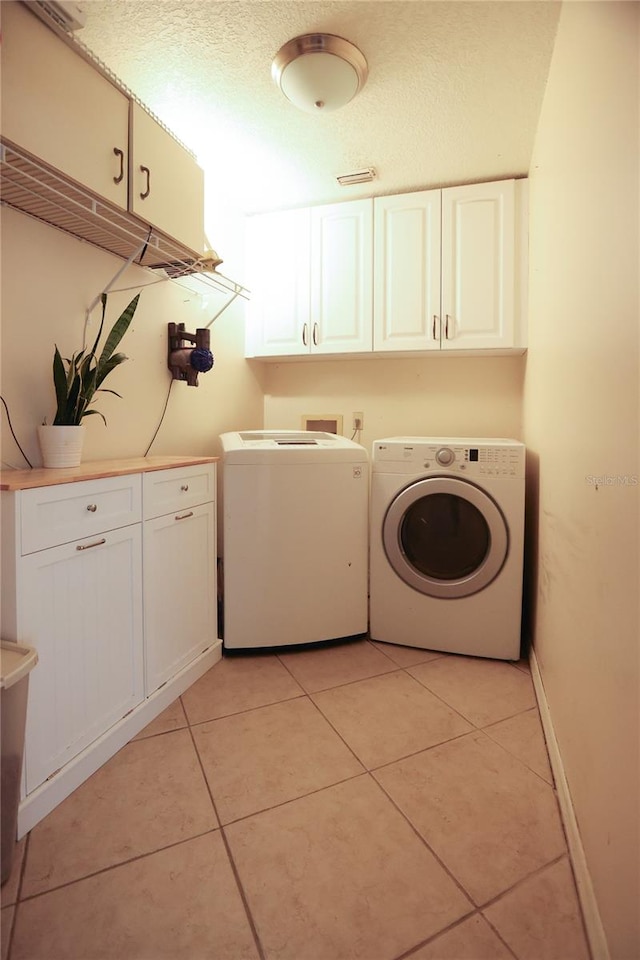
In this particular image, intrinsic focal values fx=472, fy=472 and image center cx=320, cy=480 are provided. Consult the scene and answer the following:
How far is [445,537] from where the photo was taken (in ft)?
6.82

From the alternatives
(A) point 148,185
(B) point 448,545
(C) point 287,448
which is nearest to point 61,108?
(A) point 148,185

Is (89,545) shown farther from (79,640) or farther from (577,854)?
(577,854)

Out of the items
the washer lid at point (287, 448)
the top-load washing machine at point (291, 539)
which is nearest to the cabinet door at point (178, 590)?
the top-load washing machine at point (291, 539)

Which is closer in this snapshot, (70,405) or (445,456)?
(70,405)

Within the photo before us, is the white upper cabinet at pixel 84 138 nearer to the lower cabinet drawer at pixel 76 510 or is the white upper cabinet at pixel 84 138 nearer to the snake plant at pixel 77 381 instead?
the snake plant at pixel 77 381

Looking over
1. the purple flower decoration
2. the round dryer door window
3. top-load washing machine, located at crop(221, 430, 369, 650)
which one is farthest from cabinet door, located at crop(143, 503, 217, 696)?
the round dryer door window

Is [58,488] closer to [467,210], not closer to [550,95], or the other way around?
[550,95]

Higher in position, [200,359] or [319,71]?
[319,71]

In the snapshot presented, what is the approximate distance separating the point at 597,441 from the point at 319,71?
4.84ft

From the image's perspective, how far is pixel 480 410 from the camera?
263 cm

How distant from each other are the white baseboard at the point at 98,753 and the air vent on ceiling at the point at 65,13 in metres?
1.93

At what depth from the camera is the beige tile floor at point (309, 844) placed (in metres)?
0.89

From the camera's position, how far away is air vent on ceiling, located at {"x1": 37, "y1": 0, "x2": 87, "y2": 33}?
1.20 m

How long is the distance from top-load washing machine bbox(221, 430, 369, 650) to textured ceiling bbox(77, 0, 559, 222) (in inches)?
50.0
